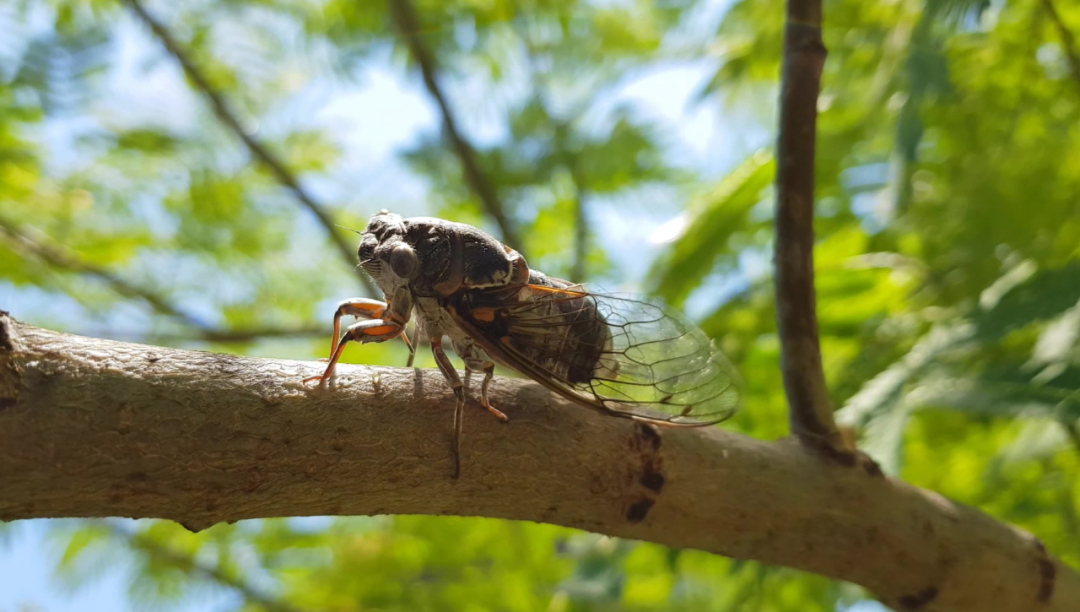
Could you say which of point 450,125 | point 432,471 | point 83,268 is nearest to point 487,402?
point 432,471

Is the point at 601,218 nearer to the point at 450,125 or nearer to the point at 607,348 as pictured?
the point at 450,125

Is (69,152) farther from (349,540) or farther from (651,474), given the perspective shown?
(651,474)

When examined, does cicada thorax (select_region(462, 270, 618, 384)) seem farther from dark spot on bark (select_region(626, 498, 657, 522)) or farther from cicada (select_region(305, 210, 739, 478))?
dark spot on bark (select_region(626, 498, 657, 522))

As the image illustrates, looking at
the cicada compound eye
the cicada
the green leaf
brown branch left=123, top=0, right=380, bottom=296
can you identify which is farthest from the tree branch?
brown branch left=123, top=0, right=380, bottom=296

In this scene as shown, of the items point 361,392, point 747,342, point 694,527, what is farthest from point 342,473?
point 747,342

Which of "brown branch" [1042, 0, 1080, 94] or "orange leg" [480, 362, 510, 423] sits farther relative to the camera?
"brown branch" [1042, 0, 1080, 94]

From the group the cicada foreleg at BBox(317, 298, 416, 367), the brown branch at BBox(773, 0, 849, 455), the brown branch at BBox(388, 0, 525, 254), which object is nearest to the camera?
the brown branch at BBox(773, 0, 849, 455)

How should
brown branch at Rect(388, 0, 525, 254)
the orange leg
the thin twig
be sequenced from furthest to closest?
the thin twig → brown branch at Rect(388, 0, 525, 254) → the orange leg
